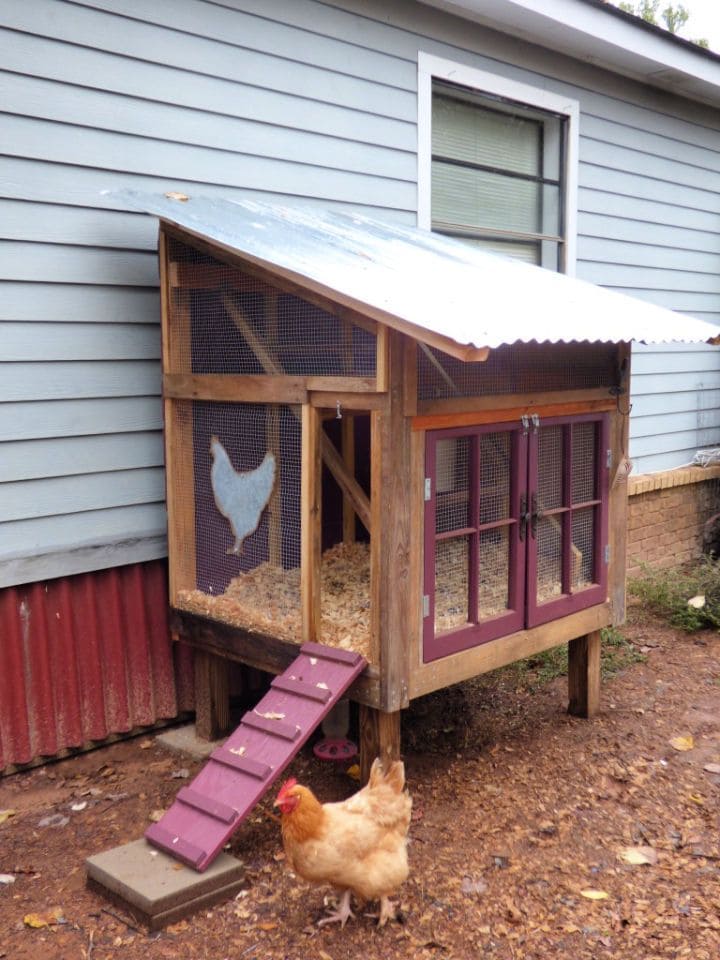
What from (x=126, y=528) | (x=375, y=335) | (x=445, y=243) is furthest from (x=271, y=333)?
(x=445, y=243)

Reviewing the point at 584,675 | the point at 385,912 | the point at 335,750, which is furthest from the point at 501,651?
the point at 385,912

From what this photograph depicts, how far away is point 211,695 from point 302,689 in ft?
3.74

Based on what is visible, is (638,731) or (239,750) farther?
(638,731)

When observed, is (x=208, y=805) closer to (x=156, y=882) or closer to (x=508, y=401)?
(x=156, y=882)

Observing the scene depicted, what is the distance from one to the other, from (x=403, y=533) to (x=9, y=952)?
2.01m

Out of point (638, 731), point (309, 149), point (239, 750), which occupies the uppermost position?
point (309, 149)

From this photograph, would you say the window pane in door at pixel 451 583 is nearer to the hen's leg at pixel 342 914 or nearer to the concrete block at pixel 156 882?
the hen's leg at pixel 342 914

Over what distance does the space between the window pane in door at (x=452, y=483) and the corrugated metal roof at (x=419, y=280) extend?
60 cm

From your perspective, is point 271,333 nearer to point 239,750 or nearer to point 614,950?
point 239,750

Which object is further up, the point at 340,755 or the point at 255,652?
the point at 255,652

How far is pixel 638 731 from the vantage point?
5.07 m

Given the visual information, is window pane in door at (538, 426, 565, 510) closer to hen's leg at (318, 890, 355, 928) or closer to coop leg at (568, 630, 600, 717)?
coop leg at (568, 630, 600, 717)

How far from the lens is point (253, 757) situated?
362 cm

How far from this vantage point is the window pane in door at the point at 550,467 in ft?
14.6
